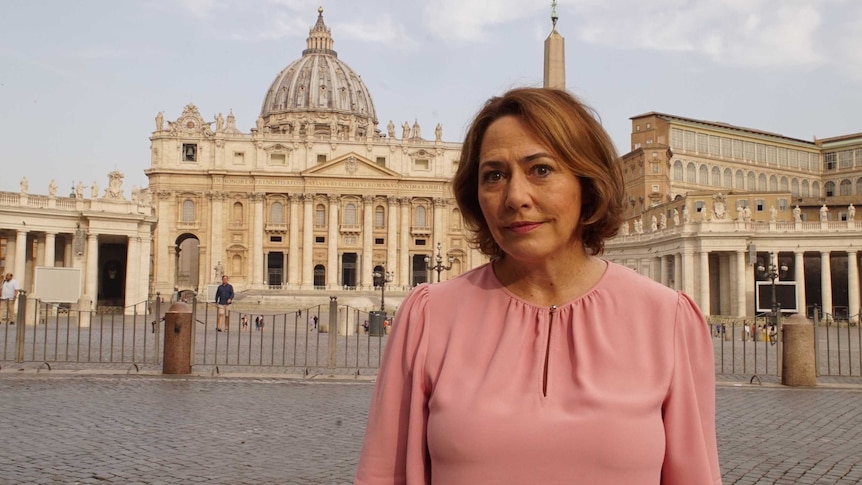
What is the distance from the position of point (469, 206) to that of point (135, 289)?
166 ft

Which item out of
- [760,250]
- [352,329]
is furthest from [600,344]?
[760,250]

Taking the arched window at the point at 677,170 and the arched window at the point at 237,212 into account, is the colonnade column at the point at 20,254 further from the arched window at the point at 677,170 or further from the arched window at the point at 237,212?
the arched window at the point at 677,170

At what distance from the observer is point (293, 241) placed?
70875mm

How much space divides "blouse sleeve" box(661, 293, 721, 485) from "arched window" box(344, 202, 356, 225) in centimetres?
7079

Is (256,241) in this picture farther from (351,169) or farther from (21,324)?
(21,324)

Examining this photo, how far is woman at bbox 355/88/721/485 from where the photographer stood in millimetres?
1825

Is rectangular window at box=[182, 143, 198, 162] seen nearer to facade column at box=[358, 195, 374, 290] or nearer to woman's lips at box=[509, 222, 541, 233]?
facade column at box=[358, 195, 374, 290]

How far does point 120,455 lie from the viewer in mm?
6824

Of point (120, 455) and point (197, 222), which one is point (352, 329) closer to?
point (120, 455)

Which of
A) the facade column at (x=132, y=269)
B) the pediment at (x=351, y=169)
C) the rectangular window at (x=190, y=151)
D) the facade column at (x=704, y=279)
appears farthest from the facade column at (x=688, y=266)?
the rectangular window at (x=190, y=151)

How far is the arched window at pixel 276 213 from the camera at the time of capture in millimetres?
71312

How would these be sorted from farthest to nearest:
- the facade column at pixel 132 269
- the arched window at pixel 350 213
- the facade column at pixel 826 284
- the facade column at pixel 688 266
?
the arched window at pixel 350 213 < the facade column at pixel 132 269 < the facade column at pixel 688 266 < the facade column at pixel 826 284

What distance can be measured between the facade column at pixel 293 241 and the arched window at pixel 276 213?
0.85 meters

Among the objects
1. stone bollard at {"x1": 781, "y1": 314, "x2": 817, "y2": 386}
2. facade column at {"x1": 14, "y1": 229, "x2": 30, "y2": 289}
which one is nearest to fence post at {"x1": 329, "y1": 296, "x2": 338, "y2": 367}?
stone bollard at {"x1": 781, "y1": 314, "x2": 817, "y2": 386}
